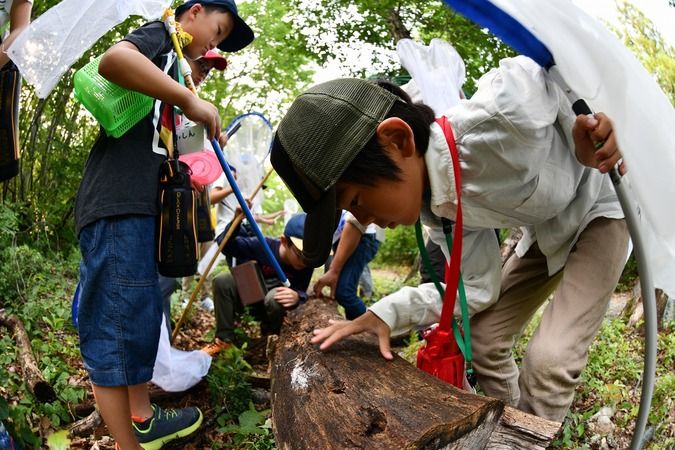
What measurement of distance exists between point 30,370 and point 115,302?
826mm

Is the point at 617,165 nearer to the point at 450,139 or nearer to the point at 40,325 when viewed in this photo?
the point at 450,139

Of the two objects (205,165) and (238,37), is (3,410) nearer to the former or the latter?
(205,165)

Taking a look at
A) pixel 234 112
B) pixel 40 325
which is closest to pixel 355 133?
pixel 40 325

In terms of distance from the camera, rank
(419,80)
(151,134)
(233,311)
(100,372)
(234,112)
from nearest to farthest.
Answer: (100,372)
(151,134)
(419,80)
(233,311)
(234,112)

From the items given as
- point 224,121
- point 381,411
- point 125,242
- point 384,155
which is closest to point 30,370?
point 125,242

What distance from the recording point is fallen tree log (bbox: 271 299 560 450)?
4.41ft

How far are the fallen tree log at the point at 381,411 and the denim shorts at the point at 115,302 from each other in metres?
0.56

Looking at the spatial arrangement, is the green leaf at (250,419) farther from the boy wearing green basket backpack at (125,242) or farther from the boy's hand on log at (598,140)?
the boy's hand on log at (598,140)

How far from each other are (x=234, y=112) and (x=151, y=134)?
22.8 feet

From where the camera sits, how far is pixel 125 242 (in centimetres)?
196

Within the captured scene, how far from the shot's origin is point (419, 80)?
290 cm

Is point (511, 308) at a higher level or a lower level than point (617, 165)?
lower

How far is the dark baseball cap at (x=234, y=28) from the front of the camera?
2311mm

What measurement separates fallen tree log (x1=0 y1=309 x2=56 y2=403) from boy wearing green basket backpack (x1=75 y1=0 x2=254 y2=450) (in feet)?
1.69
